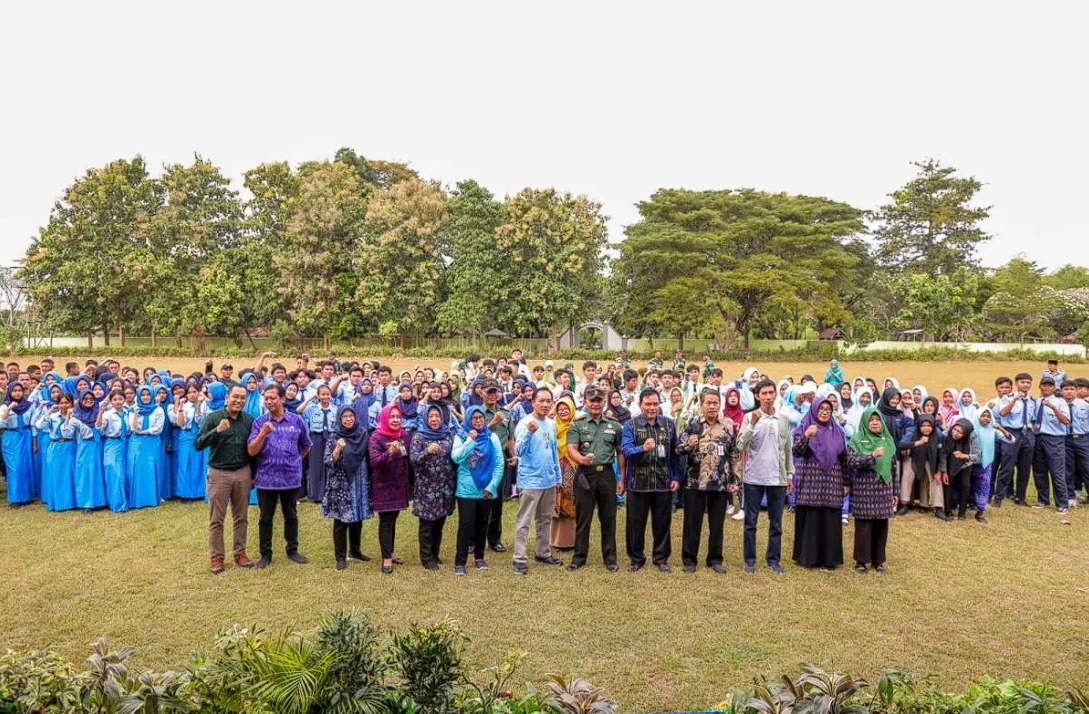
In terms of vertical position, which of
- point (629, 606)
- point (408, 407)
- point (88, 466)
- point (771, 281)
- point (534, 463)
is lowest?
point (629, 606)

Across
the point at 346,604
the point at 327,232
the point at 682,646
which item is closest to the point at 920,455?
the point at 682,646

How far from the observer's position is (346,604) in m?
5.25

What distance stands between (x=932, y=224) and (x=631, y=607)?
45.9 m

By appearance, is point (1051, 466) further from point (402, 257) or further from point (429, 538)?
point (402, 257)

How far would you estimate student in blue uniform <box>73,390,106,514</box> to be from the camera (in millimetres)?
7938

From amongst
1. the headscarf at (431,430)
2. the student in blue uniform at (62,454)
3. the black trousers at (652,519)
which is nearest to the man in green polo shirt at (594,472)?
the black trousers at (652,519)

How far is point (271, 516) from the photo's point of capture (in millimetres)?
6141

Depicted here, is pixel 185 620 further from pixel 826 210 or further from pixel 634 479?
pixel 826 210

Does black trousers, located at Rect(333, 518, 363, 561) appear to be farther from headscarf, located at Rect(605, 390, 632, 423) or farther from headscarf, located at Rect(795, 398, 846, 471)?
headscarf, located at Rect(795, 398, 846, 471)

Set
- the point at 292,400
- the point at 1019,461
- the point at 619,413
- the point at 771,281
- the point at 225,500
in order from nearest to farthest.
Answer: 1. the point at 225,500
2. the point at 619,413
3. the point at 292,400
4. the point at 1019,461
5. the point at 771,281

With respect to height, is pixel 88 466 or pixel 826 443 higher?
pixel 826 443

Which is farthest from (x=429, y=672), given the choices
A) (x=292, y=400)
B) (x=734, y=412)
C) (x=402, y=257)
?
(x=402, y=257)

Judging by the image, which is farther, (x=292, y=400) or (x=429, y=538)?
(x=292, y=400)

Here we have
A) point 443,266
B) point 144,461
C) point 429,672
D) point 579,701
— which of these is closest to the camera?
point 579,701
